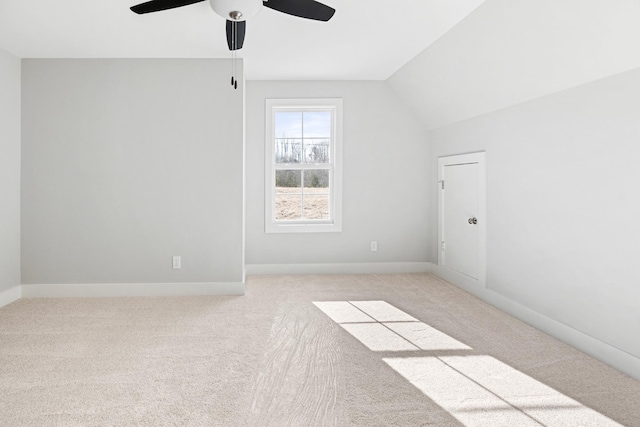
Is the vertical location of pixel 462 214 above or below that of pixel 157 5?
below

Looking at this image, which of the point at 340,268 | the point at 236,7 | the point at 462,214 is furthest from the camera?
the point at 340,268

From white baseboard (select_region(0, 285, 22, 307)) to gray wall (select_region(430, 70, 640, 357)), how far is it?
4.62 m

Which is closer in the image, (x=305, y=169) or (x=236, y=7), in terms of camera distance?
(x=236, y=7)

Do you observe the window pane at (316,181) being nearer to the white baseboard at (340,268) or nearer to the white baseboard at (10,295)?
the white baseboard at (340,268)

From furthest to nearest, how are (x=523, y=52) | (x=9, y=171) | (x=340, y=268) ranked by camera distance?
(x=340, y=268), (x=9, y=171), (x=523, y=52)

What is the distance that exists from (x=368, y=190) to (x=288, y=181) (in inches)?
40.3

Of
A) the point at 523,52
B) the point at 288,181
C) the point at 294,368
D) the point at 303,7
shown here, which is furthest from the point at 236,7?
the point at 288,181

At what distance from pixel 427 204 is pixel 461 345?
2621 mm

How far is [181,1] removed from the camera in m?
2.44

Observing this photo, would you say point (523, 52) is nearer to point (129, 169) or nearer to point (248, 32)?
point (248, 32)

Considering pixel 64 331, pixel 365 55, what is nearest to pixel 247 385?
pixel 64 331

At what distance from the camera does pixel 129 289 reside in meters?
4.20

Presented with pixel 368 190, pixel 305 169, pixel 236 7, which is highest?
pixel 236 7

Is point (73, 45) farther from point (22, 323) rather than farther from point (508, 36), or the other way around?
point (508, 36)
